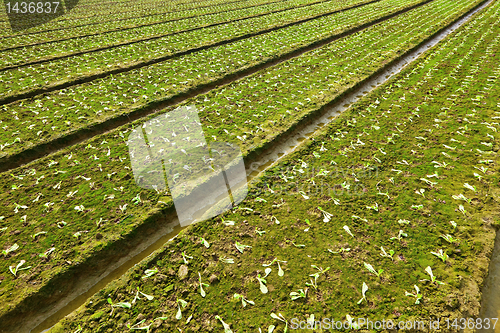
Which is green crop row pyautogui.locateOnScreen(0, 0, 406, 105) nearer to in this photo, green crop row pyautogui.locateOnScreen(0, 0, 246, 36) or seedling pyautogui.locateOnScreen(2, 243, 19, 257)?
seedling pyautogui.locateOnScreen(2, 243, 19, 257)

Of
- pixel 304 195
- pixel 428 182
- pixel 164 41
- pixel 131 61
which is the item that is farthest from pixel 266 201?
pixel 164 41

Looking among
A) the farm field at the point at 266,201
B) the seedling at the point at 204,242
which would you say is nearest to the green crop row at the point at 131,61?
the farm field at the point at 266,201

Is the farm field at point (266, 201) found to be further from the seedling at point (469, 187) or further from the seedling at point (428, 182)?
the seedling at point (428, 182)

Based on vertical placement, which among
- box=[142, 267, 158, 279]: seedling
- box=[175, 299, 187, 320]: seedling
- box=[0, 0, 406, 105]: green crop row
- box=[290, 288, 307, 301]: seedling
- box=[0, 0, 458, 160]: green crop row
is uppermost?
box=[0, 0, 406, 105]: green crop row

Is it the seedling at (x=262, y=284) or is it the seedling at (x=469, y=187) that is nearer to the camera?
the seedling at (x=262, y=284)

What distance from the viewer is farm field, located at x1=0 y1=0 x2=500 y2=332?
3.73 m

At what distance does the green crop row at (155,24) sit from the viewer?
1655 centimetres

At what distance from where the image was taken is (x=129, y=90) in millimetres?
9805

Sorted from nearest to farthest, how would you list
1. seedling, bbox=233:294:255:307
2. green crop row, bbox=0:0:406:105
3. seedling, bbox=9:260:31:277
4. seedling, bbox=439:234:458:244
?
seedling, bbox=233:294:255:307 → seedling, bbox=9:260:31:277 → seedling, bbox=439:234:458:244 → green crop row, bbox=0:0:406:105

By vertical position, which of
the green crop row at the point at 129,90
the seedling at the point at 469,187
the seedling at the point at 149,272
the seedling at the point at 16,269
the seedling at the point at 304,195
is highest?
the green crop row at the point at 129,90

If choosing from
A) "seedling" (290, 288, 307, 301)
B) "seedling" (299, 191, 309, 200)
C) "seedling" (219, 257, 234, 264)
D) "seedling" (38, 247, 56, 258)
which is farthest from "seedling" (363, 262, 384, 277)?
"seedling" (38, 247, 56, 258)

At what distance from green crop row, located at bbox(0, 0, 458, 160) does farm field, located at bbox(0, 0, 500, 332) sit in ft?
0.28

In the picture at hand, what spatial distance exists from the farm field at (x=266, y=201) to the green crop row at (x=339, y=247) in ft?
0.08

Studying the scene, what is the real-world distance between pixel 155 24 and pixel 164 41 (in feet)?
21.0
